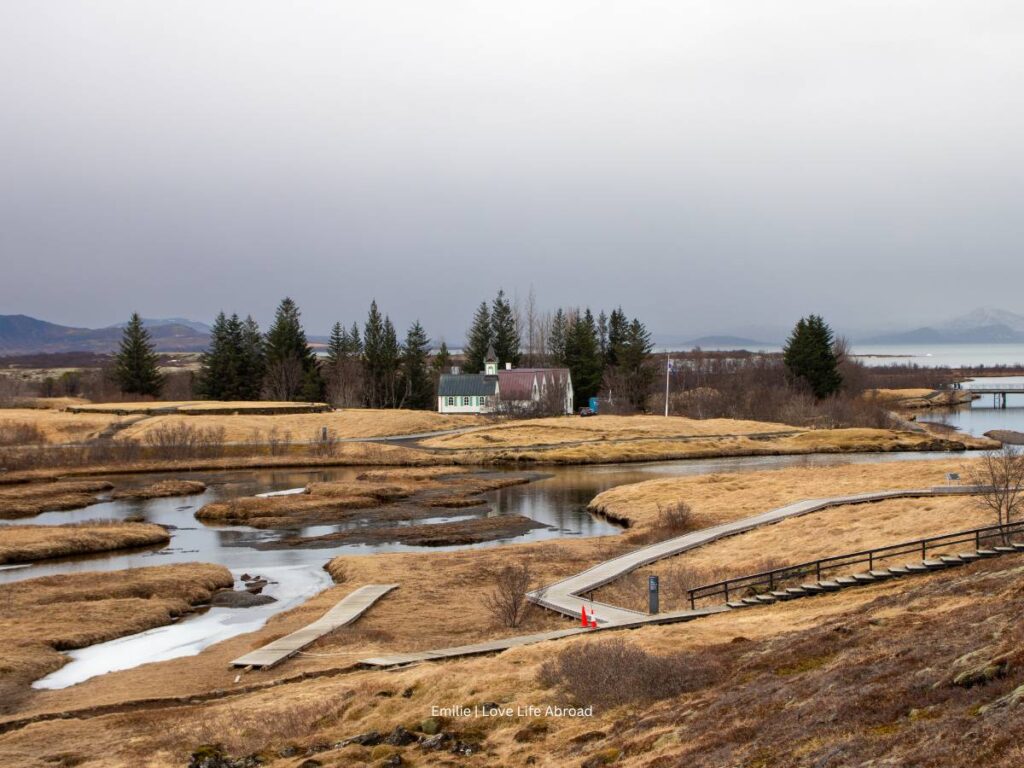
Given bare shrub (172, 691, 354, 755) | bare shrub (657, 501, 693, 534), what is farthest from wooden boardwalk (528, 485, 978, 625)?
bare shrub (172, 691, 354, 755)

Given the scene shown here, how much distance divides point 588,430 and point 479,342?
152 feet

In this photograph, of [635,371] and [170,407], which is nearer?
[170,407]

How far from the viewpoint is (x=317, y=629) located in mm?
26812

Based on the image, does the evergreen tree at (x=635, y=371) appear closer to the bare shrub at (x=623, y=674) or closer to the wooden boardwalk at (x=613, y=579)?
the wooden boardwalk at (x=613, y=579)

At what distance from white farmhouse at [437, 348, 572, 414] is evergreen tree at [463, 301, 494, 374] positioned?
47.0ft

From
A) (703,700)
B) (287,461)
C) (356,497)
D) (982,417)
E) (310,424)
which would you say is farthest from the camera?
(982,417)

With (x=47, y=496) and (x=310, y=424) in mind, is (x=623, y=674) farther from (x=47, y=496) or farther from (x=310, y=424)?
(x=310, y=424)

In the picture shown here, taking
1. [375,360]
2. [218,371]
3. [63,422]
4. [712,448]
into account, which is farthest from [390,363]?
[712,448]

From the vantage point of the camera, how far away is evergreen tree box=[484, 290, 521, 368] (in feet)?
461

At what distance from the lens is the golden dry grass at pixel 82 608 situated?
84.1 feet

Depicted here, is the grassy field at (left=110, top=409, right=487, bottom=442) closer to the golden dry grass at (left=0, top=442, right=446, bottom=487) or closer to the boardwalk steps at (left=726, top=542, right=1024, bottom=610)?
the golden dry grass at (left=0, top=442, right=446, bottom=487)

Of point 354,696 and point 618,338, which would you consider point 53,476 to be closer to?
point 354,696

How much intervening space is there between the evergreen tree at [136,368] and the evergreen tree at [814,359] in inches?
3223

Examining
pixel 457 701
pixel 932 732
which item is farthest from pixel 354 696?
pixel 932 732
